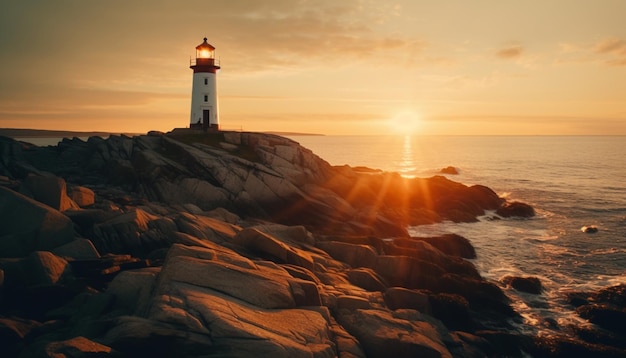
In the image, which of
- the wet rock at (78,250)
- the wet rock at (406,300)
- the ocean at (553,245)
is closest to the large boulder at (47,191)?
the wet rock at (78,250)

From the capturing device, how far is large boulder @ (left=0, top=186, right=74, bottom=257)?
644 inches

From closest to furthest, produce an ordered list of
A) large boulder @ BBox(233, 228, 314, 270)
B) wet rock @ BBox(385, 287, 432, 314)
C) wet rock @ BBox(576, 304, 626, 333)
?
wet rock @ BBox(385, 287, 432, 314), large boulder @ BBox(233, 228, 314, 270), wet rock @ BBox(576, 304, 626, 333)

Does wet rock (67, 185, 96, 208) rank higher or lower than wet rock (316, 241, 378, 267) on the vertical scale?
higher

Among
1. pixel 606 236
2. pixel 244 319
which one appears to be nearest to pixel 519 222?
pixel 606 236

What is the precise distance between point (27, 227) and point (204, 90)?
118 feet

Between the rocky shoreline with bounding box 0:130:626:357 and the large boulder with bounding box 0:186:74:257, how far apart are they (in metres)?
0.05

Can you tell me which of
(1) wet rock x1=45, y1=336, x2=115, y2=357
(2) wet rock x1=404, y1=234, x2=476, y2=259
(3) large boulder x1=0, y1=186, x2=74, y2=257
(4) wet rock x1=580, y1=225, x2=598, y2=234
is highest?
(3) large boulder x1=0, y1=186, x2=74, y2=257

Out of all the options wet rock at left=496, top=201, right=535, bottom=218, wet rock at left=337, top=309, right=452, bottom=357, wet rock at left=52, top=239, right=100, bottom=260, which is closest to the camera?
wet rock at left=337, top=309, right=452, bottom=357

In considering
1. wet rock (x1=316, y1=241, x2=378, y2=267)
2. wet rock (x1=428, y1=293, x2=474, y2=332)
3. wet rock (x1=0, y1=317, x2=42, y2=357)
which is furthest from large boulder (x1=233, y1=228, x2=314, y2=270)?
wet rock (x1=0, y1=317, x2=42, y2=357)

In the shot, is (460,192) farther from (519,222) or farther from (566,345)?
(566,345)

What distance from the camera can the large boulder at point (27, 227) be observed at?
53.7 feet

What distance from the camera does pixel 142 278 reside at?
14.0 meters

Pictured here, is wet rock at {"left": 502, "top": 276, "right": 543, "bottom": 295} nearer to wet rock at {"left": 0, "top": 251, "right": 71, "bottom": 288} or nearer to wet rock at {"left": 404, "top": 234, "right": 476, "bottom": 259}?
wet rock at {"left": 404, "top": 234, "right": 476, "bottom": 259}

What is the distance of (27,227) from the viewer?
670 inches
